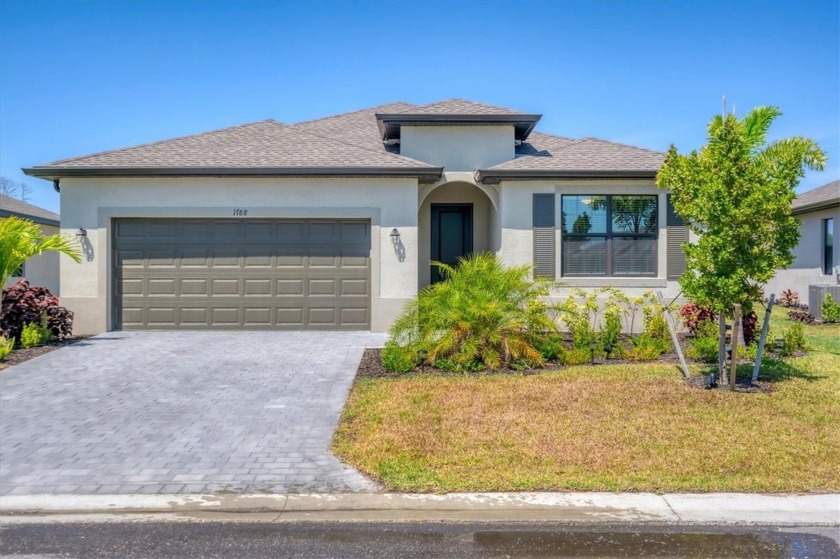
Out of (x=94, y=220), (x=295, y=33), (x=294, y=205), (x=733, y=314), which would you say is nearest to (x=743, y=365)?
(x=733, y=314)

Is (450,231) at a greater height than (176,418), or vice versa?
(450,231)

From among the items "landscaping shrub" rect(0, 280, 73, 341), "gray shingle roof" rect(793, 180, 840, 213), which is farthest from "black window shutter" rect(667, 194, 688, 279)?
"landscaping shrub" rect(0, 280, 73, 341)

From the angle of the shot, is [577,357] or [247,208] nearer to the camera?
[577,357]

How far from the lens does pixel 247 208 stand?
13812 mm

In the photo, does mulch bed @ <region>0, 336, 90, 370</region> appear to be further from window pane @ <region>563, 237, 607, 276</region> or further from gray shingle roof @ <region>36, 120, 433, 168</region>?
window pane @ <region>563, 237, 607, 276</region>

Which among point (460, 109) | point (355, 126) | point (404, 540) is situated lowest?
point (404, 540)

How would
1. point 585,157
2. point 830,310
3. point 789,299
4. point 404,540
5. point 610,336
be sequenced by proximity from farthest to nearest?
1. point 789,299
2. point 830,310
3. point 585,157
4. point 610,336
5. point 404,540

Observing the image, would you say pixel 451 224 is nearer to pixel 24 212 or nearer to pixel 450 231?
pixel 450 231

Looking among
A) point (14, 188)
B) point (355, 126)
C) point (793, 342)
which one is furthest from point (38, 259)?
point (14, 188)

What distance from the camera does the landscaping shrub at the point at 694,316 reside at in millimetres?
11836

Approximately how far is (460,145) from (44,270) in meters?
16.9

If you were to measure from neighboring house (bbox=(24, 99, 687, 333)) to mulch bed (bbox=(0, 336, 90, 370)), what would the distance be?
50.5 inches

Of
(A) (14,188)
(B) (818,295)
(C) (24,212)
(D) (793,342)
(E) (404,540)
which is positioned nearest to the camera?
(E) (404,540)

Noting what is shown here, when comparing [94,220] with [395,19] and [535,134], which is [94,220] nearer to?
[395,19]
